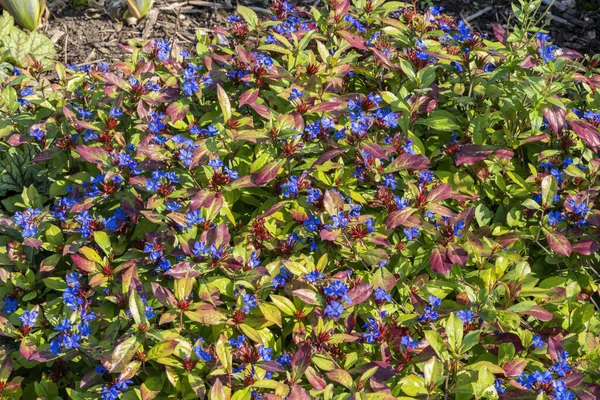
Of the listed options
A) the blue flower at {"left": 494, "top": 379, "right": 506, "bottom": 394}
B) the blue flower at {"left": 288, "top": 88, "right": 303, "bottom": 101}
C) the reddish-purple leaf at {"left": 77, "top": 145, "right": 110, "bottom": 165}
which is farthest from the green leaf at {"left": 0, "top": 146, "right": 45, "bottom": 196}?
the blue flower at {"left": 494, "top": 379, "right": 506, "bottom": 394}

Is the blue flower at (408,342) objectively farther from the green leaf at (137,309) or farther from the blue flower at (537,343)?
the green leaf at (137,309)

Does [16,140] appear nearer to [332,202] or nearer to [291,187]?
[291,187]

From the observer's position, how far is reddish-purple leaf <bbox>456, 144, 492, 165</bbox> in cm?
268

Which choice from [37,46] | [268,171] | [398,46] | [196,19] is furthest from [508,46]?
[37,46]

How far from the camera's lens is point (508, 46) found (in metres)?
2.90

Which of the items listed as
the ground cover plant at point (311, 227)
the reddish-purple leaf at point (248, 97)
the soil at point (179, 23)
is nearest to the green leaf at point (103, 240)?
the ground cover plant at point (311, 227)

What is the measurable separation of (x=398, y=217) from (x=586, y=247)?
75cm

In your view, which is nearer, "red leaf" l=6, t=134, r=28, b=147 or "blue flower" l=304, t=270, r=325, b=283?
"blue flower" l=304, t=270, r=325, b=283

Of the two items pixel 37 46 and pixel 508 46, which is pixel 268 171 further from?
pixel 37 46

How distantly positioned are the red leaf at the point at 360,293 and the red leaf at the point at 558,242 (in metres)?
0.75

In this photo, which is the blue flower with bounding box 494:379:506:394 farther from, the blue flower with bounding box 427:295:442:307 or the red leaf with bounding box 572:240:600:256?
the red leaf with bounding box 572:240:600:256

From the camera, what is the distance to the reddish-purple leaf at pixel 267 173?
2510 mm

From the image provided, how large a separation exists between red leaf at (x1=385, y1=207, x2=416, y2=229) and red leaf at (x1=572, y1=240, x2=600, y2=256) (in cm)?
66

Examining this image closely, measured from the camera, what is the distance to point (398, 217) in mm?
2422
